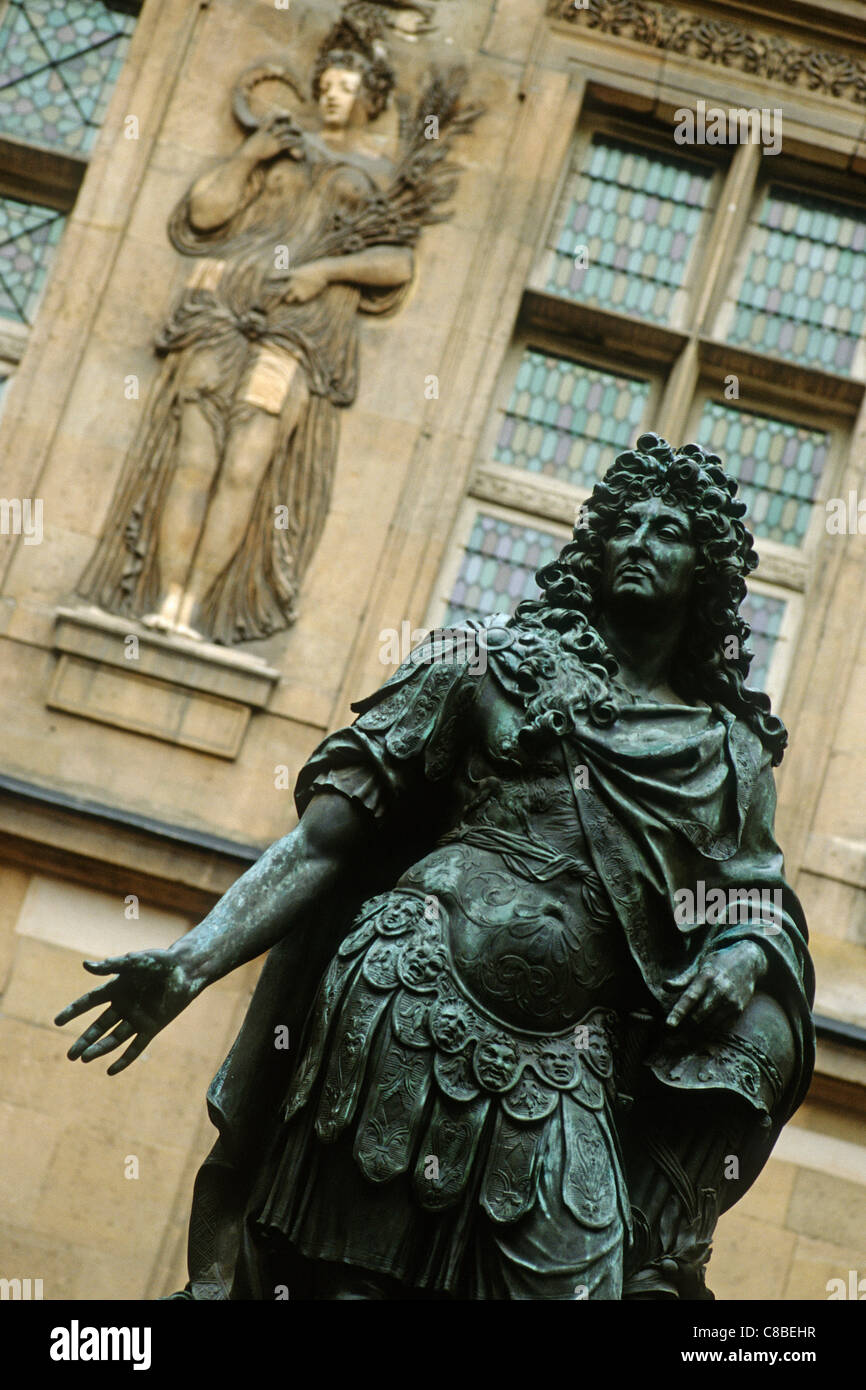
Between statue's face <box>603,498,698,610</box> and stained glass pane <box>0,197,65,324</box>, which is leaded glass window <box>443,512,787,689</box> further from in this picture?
statue's face <box>603,498,698,610</box>

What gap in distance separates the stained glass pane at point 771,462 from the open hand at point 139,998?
8780 mm

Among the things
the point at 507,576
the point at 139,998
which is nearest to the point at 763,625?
the point at 507,576

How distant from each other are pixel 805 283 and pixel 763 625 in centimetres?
204

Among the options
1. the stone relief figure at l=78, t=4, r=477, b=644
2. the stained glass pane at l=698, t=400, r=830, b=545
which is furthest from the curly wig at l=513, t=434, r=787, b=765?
the stained glass pane at l=698, t=400, r=830, b=545

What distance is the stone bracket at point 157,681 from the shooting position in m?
10.8

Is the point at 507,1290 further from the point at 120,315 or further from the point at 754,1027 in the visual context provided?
the point at 120,315

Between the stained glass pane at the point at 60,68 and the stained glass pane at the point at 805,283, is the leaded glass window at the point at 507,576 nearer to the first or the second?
the stained glass pane at the point at 805,283

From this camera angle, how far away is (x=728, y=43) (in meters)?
12.3

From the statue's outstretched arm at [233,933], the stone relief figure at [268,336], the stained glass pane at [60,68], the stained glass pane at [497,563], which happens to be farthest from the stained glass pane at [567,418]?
the statue's outstretched arm at [233,933]

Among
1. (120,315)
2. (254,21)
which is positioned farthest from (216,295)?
(254,21)

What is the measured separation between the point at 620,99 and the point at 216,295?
2.67 m

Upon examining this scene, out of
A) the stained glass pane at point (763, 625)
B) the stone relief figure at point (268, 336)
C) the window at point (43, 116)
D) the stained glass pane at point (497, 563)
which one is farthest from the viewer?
the window at point (43, 116)

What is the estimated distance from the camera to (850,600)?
11469 millimetres

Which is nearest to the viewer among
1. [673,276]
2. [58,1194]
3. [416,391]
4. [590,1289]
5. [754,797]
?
[590,1289]
